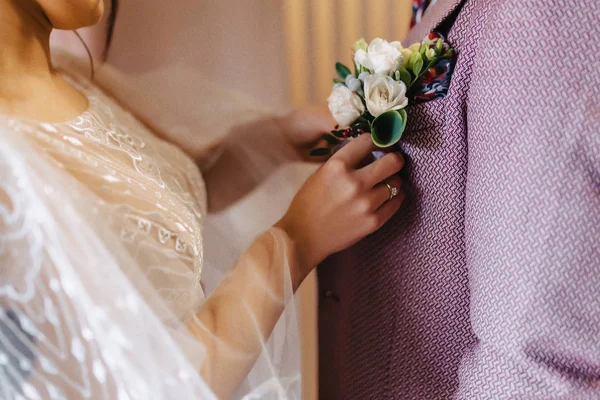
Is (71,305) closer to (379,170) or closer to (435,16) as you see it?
(379,170)

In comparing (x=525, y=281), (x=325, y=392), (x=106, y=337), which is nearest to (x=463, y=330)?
(x=525, y=281)

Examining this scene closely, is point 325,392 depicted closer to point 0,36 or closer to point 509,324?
point 509,324

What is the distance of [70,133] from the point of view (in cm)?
55

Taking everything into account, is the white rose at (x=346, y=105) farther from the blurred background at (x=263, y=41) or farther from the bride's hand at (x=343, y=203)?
the blurred background at (x=263, y=41)

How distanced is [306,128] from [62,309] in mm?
520

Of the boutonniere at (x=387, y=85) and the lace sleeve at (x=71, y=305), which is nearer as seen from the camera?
the lace sleeve at (x=71, y=305)

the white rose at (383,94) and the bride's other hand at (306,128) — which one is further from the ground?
the white rose at (383,94)

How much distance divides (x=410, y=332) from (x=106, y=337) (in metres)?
0.44

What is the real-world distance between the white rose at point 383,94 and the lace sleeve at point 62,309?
35 cm

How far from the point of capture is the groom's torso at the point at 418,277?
0.59 meters

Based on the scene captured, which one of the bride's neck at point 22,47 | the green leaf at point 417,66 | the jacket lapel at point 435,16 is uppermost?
the bride's neck at point 22,47

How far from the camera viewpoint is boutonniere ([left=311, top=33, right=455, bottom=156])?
0.58 metres

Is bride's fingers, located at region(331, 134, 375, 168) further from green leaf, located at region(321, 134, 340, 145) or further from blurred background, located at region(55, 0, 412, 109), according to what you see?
blurred background, located at region(55, 0, 412, 109)

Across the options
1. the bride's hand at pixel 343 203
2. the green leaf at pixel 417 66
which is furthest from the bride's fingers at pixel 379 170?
the green leaf at pixel 417 66
